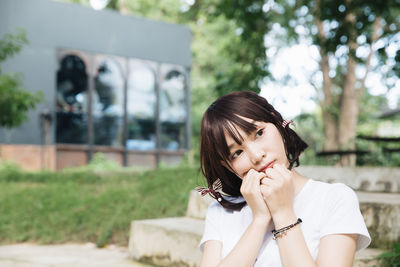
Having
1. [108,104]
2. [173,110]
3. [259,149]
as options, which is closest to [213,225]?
[259,149]

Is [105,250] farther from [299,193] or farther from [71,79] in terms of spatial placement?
[71,79]

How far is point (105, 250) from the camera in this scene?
3756 mm

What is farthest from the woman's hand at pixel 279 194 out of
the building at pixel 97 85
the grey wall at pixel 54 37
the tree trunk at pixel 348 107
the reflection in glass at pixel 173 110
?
the reflection in glass at pixel 173 110

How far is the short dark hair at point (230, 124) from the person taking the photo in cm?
150

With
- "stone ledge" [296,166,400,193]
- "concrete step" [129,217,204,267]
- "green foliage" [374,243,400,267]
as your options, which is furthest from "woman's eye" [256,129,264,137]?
"stone ledge" [296,166,400,193]

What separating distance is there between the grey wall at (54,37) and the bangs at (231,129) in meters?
10.6

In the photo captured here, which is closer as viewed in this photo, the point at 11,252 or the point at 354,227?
the point at 354,227

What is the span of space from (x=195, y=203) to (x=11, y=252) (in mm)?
1585

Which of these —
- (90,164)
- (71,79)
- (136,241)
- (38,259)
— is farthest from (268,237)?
(71,79)

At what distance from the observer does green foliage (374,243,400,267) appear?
2312mm

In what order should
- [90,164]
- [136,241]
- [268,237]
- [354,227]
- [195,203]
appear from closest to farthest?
[354,227] → [268,237] → [136,241] → [195,203] → [90,164]

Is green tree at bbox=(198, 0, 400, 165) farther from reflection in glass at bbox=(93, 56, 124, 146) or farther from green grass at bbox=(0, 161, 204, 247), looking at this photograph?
reflection in glass at bbox=(93, 56, 124, 146)

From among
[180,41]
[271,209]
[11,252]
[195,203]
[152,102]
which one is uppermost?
[180,41]

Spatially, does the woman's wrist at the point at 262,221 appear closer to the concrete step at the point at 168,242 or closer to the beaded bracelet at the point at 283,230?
the beaded bracelet at the point at 283,230
